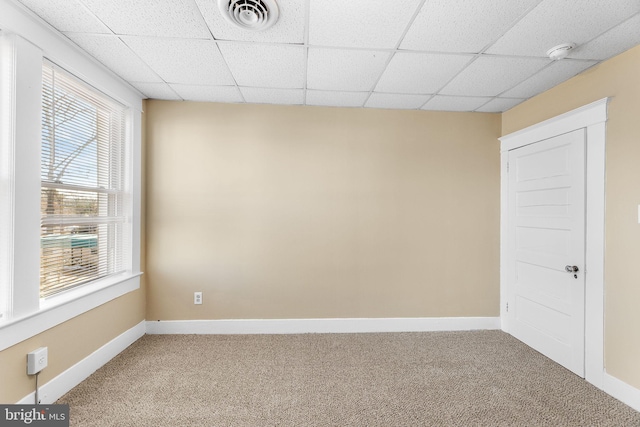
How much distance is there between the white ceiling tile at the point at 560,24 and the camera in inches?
63.9

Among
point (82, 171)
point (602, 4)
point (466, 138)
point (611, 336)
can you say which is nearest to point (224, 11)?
point (82, 171)

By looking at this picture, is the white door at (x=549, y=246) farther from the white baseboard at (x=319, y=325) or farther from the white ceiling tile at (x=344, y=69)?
the white ceiling tile at (x=344, y=69)

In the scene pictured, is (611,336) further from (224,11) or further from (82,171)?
(82,171)

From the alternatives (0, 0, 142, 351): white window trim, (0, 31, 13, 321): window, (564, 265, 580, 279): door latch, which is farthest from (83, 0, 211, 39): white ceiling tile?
(564, 265, 580, 279): door latch

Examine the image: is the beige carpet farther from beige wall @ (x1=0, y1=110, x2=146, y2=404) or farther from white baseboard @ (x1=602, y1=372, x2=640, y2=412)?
beige wall @ (x1=0, y1=110, x2=146, y2=404)

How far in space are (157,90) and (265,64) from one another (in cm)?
126

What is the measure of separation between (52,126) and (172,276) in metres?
1.71

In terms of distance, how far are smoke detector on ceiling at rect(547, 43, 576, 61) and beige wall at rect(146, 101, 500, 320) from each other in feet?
4.03

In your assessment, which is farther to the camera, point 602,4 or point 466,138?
point 466,138

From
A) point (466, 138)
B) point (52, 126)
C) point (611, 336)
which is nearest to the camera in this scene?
point (52, 126)

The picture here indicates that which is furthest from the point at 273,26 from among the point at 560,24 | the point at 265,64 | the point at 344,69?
the point at 560,24

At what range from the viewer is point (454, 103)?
10.1ft

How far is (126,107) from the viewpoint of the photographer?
111 inches

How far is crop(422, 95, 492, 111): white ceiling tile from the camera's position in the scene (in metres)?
2.93
